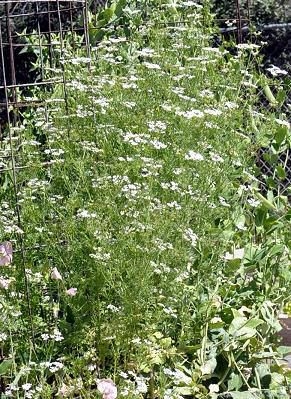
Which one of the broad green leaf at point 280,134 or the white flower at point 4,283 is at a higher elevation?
the broad green leaf at point 280,134

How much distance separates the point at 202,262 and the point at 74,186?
57cm

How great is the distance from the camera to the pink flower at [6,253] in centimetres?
317

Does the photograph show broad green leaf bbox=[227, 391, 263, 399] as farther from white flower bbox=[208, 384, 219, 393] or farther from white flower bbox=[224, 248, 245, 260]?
white flower bbox=[224, 248, 245, 260]

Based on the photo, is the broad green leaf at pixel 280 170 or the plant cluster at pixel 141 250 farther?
the broad green leaf at pixel 280 170

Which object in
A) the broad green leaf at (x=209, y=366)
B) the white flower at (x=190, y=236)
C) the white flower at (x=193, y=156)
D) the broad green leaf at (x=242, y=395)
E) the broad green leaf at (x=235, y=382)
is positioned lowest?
the broad green leaf at (x=235, y=382)

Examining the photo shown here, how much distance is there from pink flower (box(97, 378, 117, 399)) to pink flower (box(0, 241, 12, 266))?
544mm

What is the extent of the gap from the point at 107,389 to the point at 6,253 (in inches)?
23.6

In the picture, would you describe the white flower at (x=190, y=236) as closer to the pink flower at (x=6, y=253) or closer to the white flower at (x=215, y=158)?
the white flower at (x=215, y=158)

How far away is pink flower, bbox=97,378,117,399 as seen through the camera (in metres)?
2.91

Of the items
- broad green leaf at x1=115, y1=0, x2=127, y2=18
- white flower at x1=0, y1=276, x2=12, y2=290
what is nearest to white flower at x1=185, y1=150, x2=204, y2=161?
white flower at x1=0, y1=276, x2=12, y2=290

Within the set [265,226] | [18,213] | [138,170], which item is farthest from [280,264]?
[18,213]

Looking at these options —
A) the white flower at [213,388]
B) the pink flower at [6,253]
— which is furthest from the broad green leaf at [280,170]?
the pink flower at [6,253]

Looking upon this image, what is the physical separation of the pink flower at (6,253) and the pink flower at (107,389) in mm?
544

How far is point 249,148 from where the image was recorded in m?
3.98
